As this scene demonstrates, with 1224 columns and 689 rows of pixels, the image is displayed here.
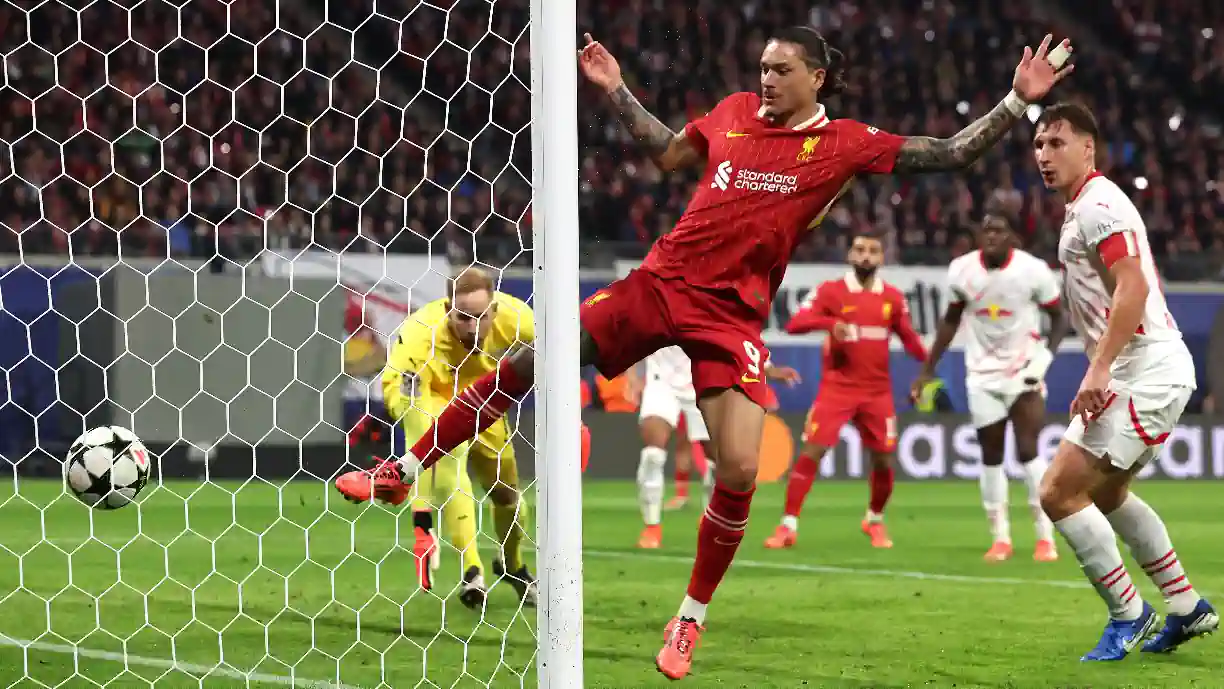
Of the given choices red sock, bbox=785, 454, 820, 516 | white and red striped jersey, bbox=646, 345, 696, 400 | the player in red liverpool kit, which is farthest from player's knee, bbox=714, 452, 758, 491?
white and red striped jersey, bbox=646, 345, 696, 400

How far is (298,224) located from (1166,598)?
10.9 metres

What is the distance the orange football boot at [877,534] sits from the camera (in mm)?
9199

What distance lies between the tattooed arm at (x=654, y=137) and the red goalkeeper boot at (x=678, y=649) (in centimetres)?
142

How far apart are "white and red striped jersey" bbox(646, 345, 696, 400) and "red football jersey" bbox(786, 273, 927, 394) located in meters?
0.94

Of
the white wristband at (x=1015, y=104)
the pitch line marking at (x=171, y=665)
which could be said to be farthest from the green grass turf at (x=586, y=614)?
the white wristband at (x=1015, y=104)

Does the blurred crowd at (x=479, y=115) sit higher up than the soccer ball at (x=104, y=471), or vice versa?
the soccer ball at (x=104, y=471)

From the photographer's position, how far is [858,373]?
364 inches

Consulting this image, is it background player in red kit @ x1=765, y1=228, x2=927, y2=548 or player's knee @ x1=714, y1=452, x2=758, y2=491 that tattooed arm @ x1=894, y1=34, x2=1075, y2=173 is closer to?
player's knee @ x1=714, y1=452, x2=758, y2=491

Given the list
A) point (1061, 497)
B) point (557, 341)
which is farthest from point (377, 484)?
point (1061, 497)

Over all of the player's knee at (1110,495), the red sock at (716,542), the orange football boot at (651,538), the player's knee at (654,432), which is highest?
the player's knee at (1110,495)

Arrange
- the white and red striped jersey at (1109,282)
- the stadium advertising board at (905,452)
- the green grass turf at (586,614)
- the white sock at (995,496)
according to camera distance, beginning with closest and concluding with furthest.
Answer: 1. the green grass turf at (586,614)
2. the white and red striped jersey at (1109,282)
3. the white sock at (995,496)
4. the stadium advertising board at (905,452)

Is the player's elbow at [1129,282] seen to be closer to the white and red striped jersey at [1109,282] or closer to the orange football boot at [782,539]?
the white and red striped jersey at [1109,282]

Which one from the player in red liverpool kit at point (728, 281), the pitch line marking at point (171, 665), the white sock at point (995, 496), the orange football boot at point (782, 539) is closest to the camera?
the pitch line marking at point (171, 665)

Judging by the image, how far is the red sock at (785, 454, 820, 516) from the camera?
29.7 ft
